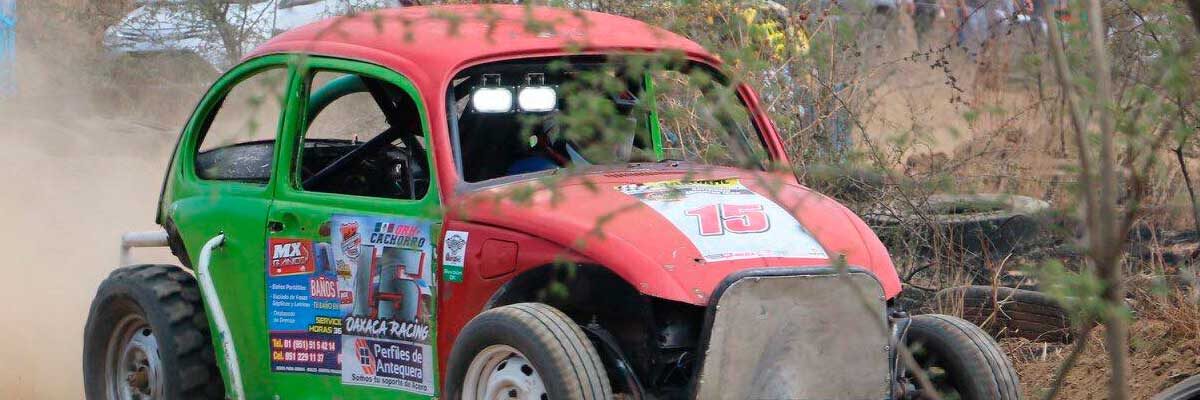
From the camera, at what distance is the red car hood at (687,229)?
4.59m

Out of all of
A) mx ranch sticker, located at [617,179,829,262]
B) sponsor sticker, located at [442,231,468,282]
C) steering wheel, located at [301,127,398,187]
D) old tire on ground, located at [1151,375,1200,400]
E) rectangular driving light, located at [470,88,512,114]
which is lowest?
old tire on ground, located at [1151,375,1200,400]

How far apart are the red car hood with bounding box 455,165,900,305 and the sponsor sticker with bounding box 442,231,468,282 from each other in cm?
8

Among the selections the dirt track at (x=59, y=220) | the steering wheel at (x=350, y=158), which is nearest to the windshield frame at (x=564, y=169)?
the steering wheel at (x=350, y=158)

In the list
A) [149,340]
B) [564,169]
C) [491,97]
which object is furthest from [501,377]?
[149,340]

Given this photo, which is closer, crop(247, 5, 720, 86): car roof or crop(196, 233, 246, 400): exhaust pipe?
crop(247, 5, 720, 86): car roof

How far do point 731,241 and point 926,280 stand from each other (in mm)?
4218

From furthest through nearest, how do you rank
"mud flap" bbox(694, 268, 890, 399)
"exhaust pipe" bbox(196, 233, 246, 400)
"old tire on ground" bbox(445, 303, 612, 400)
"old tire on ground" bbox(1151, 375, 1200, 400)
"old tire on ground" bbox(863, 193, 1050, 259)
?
"old tire on ground" bbox(863, 193, 1050, 259) < "exhaust pipe" bbox(196, 233, 246, 400) < "old tire on ground" bbox(1151, 375, 1200, 400) < "mud flap" bbox(694, 268, 890, 399) < "old tire on ground" bbox(445, 303, 612, 400)

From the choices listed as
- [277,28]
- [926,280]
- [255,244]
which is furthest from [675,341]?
[277,28]

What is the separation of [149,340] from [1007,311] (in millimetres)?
4167

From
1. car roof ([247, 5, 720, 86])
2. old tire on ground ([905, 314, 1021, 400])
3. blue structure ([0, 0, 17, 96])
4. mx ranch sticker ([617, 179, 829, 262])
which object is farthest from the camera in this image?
blue structure ([0, 0, 17, 96])

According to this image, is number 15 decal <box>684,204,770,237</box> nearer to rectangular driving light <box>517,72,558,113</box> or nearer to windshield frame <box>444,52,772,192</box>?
windshield frame <box>444,52,772,192</box>

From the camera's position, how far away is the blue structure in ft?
52.1

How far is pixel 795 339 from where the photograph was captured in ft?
15.2

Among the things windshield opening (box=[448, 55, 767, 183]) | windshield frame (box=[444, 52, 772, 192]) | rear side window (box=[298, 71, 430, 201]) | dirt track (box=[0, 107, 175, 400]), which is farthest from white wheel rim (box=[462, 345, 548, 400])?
dirt track (box=[0, 107, 175, 400])
